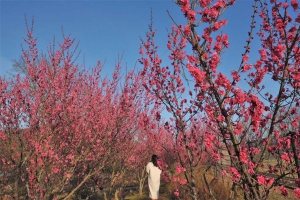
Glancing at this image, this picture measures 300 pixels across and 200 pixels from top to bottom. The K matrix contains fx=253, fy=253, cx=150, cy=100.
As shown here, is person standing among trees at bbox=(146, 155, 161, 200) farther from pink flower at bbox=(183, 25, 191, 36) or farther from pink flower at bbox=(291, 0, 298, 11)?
pink flower at bbox=(291, 0, 298, 11)

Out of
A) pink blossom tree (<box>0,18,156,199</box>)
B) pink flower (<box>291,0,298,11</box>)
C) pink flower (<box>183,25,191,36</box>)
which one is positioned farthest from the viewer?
pink blossom tree (<box>0,18,156,199</box>)

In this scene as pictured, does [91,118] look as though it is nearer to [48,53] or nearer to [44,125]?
[44,125]

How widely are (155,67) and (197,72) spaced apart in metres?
2.41

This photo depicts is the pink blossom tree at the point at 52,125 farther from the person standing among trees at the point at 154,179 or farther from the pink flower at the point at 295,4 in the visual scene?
the pink flower at the point at 295,4

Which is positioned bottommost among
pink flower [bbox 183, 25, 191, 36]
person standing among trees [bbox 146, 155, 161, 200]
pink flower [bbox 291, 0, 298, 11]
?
person standing among trees [bbox 146, 155, 161, 200]

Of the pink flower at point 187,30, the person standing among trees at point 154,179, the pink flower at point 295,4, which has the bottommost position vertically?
the person standing among trees at point 154,179

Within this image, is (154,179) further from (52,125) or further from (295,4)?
(295,4)

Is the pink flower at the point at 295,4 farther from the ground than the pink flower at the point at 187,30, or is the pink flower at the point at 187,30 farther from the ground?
the pink flower at the point at 295,4

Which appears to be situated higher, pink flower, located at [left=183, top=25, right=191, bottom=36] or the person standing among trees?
pink flower, located at [left=183, top=25, right=191, bottom=36]

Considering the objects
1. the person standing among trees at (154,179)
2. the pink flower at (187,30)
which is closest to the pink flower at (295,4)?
the pink flower at (187,30)

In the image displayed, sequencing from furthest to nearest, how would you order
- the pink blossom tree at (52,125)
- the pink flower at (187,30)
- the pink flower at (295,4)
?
the pink blossom tree at (52,125)
the pink flower at (295,4)
the pink flower at (187,30)

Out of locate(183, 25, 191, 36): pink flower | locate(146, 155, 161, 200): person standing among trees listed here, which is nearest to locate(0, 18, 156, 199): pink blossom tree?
locate(146, 155, 161, 200): person standing among trees

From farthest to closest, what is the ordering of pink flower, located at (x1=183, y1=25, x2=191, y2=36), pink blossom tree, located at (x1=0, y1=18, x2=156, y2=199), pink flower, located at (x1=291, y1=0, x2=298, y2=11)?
pink blossom tree, located at (x1=0, y1=18, x2=156, y2=199) → pink flower, located at (x1=291, y1=0, x2=298, y2=11) → pink flower, located at (x1=183, y1=25, x2=191, y2=36)

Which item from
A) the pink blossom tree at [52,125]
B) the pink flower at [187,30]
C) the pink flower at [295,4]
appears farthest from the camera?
the pink blossom tree at [52,125]
